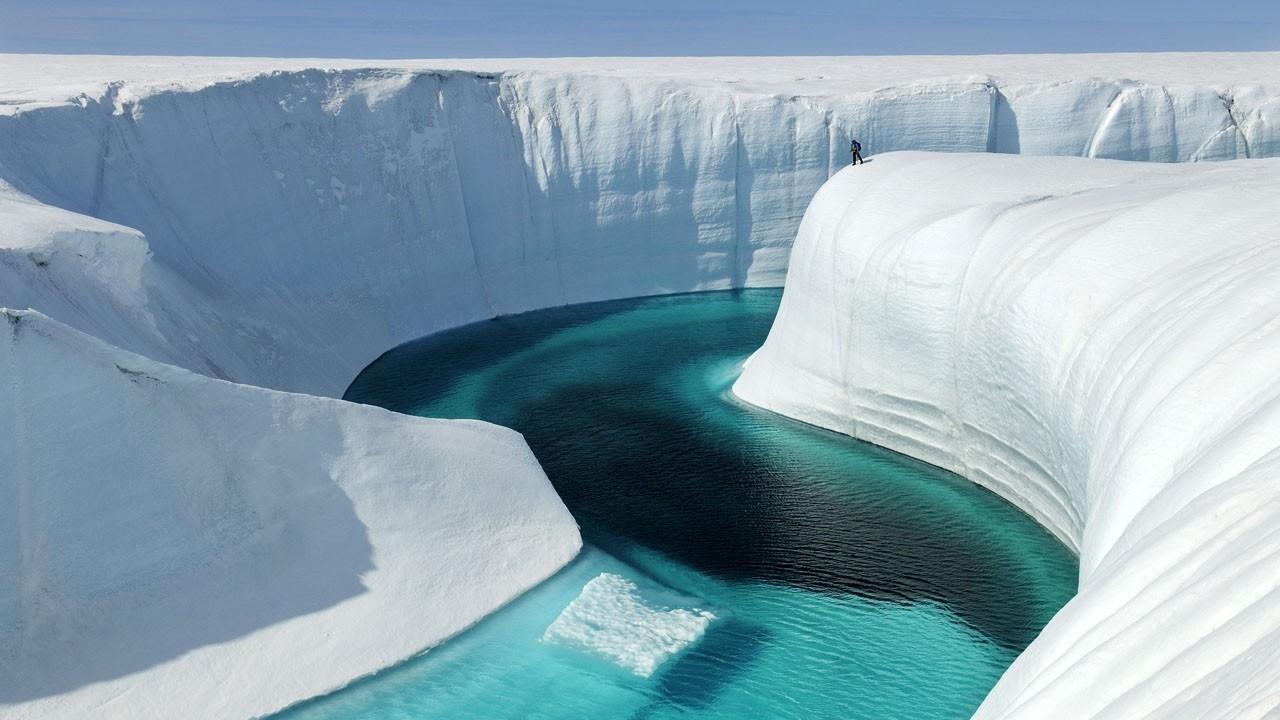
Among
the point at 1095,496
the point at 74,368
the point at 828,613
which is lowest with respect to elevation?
the point at 828,613

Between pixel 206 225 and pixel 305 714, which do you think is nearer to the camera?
pixel 305 714

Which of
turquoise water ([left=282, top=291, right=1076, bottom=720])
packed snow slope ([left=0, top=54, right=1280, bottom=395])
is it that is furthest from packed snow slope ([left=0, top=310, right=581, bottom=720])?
packed snow slope ([left=0, top=54, right=1280, bottom=395])

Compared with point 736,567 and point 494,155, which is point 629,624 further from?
point 494,155

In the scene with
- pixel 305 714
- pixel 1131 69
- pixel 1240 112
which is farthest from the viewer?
pixel 1131 69

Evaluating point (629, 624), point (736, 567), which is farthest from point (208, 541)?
point (736, 567)

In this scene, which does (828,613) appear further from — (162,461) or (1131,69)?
(1131,69)

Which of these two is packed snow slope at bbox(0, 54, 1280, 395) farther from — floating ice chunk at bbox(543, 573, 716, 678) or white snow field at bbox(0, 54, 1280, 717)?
floating ice chunk at bbox(543, 573, 716, 678)

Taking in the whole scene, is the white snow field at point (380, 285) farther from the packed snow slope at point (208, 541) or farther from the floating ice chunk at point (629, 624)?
the floating ice chunk at point (629, 624)

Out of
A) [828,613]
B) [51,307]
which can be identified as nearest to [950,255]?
[828,613]
